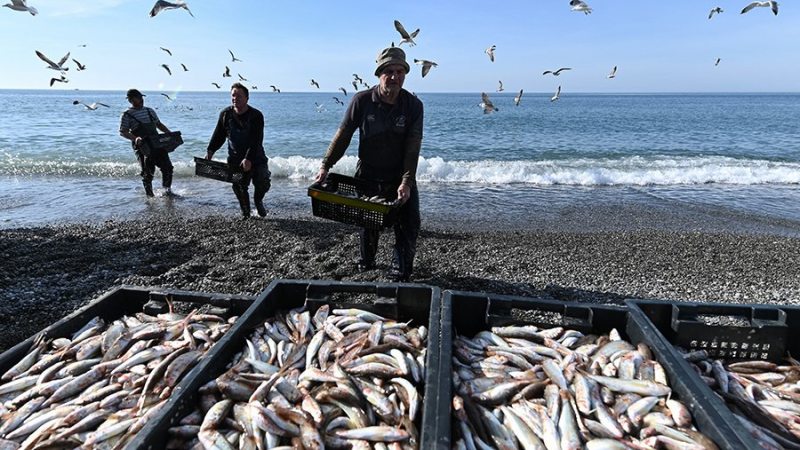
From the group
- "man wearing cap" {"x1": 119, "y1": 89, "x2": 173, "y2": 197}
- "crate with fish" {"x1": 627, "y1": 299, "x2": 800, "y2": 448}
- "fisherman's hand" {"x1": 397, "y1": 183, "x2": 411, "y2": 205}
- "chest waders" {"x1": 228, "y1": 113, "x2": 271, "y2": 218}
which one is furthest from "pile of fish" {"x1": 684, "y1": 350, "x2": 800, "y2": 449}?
"man wearing cap" {"x1": 119, "y1": 89, "x2": 173, "y2": 197}

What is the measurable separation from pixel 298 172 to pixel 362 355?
1560 centimetres

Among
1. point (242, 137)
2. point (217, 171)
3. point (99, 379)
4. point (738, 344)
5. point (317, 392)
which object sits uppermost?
point (242, 137)

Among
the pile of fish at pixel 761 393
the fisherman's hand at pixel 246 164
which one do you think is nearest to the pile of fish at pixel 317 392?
the pile of fish at pixel 761 393

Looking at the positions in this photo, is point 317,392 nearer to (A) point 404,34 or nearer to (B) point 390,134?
(B) point 390,134

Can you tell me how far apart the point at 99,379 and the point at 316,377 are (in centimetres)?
174

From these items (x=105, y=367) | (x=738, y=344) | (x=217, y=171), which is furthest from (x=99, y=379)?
(x=217, y=171)

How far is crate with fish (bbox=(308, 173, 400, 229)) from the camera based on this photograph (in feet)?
17.1

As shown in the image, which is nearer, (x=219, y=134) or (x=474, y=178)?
(x=219, y=134)

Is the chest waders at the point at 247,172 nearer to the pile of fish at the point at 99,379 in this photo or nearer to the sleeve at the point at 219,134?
the sleeve at the point at 219,134

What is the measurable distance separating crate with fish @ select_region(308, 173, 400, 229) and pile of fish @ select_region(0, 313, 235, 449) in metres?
1.93

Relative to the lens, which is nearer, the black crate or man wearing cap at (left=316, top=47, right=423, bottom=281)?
man wearing cap at (left=316, top=47, right=423, bottom=281)

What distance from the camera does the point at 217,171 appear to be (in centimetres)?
908

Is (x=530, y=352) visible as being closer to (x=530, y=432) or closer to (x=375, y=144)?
(x=530, y=432)

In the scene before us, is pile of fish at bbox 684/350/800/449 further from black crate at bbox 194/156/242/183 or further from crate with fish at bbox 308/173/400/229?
black crate at bbox 194/156/242/183
